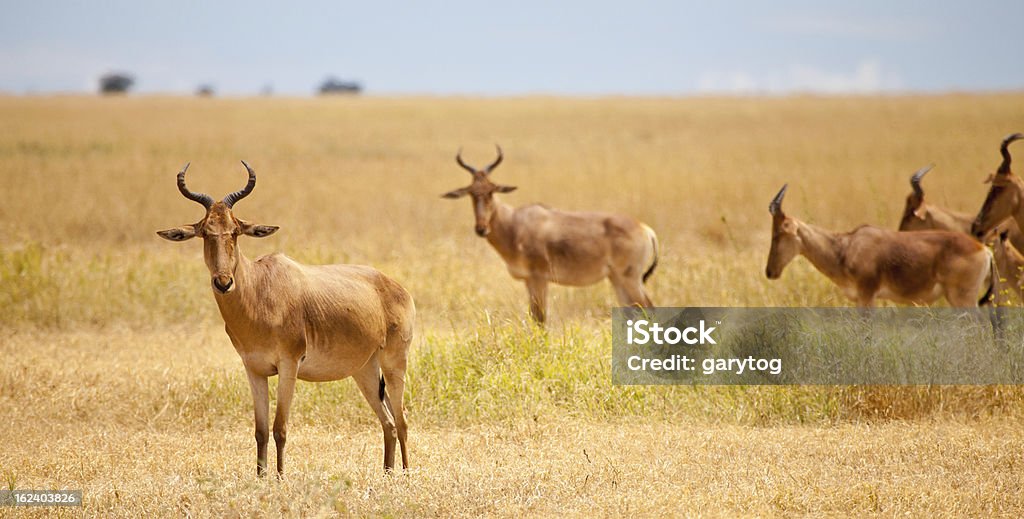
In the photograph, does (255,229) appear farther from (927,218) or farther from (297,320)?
(927,218)

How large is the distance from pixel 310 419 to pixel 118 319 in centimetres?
488

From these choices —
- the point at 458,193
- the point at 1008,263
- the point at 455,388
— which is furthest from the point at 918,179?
the point at 455,388

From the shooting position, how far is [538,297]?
44.9 ft

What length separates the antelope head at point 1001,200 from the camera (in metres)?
12.8

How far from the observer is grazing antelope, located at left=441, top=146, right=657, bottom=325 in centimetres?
1370

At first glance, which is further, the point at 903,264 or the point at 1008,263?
the point at 1008,263

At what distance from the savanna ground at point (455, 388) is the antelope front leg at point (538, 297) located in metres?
0.52

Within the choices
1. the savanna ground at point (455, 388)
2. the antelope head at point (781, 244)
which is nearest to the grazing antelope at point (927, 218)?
the savanna ground at point (455, 388)

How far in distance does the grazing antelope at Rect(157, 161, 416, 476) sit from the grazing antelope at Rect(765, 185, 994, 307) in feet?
18.1

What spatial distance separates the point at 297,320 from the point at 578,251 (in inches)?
264

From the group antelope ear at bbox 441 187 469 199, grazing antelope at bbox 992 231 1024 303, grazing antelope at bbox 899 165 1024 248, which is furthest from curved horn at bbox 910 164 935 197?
antelope ear at bbox 441 187 469 199

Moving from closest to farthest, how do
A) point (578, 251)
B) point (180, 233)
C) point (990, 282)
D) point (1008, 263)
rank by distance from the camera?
point (180, 233) → point (990, 282) → point (1008, 263) → point (578, 251)

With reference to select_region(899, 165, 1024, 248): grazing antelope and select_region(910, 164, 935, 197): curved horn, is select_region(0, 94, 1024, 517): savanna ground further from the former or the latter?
select_region(910, 164, 935, 197): curved horn

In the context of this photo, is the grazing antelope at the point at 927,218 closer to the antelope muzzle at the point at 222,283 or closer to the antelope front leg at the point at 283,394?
the antelope front leg at the point at 283,394
